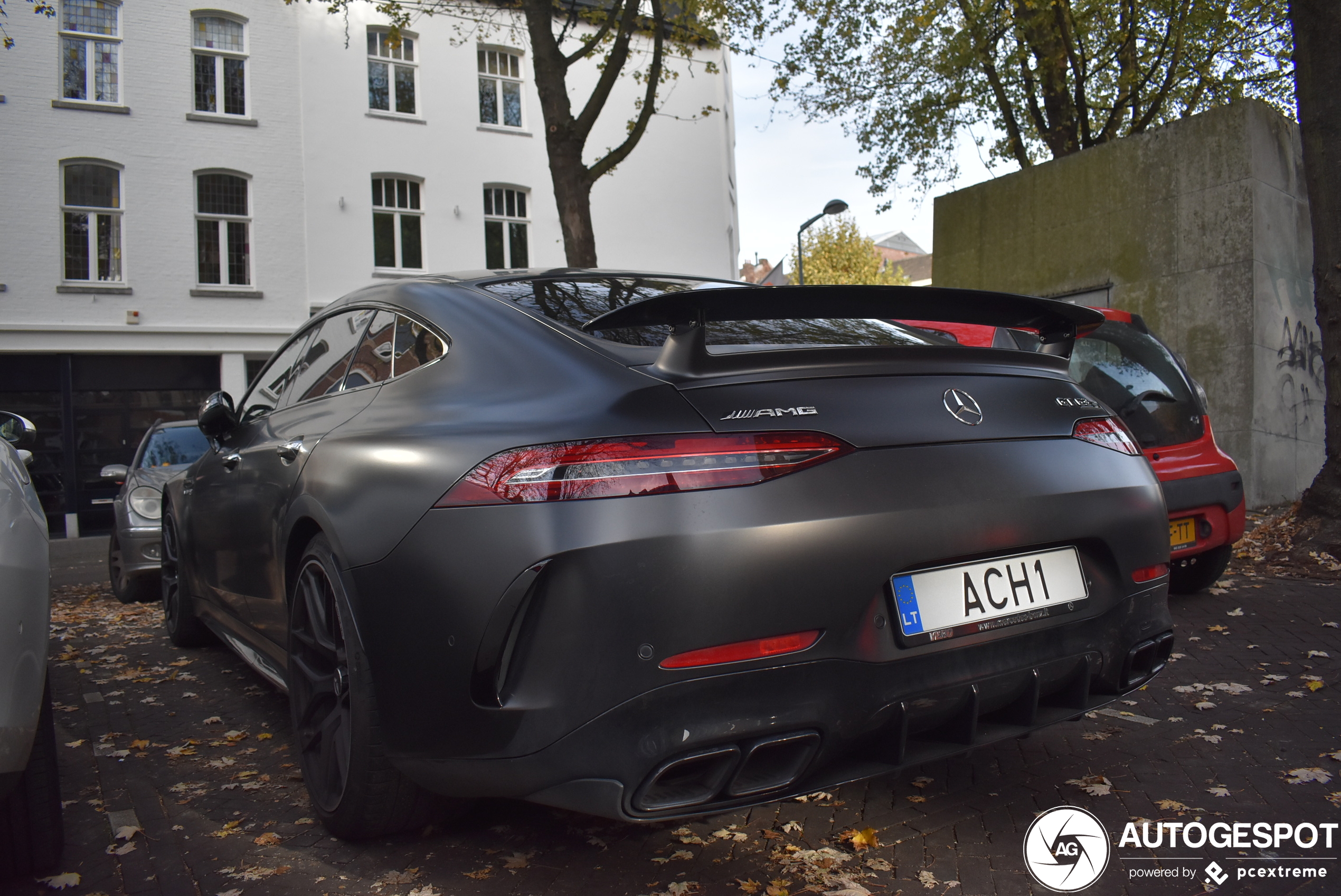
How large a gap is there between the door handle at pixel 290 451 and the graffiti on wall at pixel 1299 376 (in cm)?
964

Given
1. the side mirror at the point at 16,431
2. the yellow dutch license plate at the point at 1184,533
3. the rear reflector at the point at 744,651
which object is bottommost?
the yellow dutch license plate at the point at 1184,533

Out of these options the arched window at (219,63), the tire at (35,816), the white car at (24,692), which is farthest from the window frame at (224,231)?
the tire at (35,816)

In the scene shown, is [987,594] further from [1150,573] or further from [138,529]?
[138,529]

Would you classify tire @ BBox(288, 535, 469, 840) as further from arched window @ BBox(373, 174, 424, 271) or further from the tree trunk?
arched window @ BBox(373, 174, 424, 271)

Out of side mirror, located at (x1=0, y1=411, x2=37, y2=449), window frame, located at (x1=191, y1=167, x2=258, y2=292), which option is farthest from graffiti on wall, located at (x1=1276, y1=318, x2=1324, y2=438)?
window frame, located at (x1=191, y1=167, x2=258, y2=292)

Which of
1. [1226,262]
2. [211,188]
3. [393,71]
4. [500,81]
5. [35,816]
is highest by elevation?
[500,81]

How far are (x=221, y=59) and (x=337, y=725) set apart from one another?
67.2ft

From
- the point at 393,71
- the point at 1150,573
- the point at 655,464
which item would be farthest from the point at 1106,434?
the point at 393,71

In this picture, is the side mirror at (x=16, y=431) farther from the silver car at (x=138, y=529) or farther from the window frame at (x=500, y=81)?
the window frame at (x=500, y=81)

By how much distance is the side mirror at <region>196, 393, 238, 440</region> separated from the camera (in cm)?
392

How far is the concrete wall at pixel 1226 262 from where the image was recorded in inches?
A: 376

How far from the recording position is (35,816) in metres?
2.55

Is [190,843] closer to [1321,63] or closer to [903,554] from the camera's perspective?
[903,554]

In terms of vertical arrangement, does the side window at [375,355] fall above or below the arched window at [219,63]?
below
